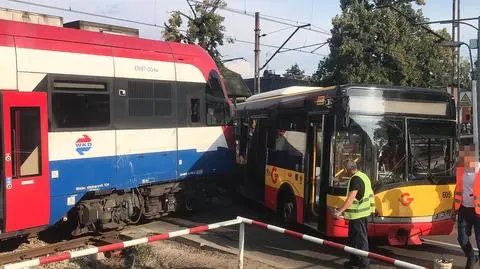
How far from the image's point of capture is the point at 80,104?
31.8 feet

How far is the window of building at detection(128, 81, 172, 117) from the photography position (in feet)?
34.9

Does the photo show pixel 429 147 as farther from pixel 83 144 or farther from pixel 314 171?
pixel 83 144

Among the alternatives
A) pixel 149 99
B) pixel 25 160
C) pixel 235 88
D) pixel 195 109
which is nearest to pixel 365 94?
pixel 149 99

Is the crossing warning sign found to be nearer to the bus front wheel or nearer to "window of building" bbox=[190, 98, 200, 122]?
the bus front wheel

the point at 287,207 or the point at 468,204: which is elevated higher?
the point at 468,204

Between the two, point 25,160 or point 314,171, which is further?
point 314,171

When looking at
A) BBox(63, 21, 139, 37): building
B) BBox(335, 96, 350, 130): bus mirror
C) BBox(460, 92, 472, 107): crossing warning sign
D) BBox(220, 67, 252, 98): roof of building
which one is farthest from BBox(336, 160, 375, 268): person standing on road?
BBox(460, 92, 472, 107): crossing warning sign

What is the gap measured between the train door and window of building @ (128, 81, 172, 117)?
197 cm

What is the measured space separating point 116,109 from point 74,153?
3.92 ft

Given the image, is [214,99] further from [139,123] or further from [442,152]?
[442,152]

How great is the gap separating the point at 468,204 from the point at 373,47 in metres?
23.6

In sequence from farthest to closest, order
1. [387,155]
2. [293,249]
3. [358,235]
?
[293,249] → [387,155] → [358,235]

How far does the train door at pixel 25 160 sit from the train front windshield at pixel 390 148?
177 inches

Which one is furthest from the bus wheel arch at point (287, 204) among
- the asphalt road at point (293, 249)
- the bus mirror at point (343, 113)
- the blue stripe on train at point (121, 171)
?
the bus mirror at point (343, 113)
